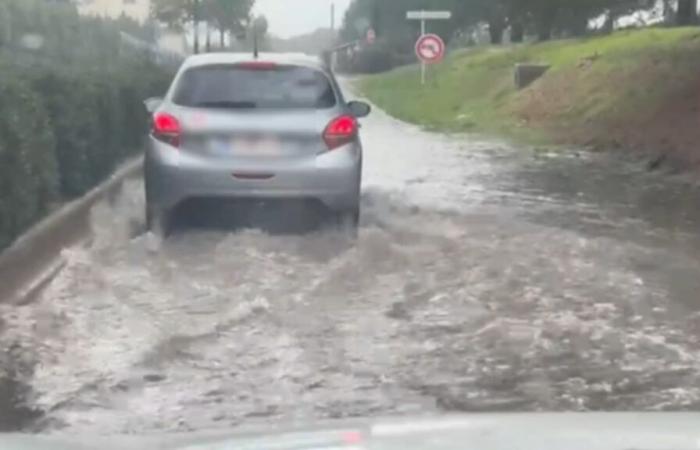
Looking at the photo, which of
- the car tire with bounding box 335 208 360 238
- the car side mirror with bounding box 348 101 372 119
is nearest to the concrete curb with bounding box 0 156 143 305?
the car tire with bounding box 335 208 360 238

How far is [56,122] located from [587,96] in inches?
648

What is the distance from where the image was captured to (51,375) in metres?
8.47

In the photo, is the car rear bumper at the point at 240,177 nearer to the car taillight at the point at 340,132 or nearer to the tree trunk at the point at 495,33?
the car taillight at the point at 340,132

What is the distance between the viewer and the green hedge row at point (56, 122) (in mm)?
12148

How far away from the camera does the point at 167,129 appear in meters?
13.3

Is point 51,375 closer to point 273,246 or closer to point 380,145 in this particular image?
point 273,246

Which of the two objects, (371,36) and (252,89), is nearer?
(252,89)

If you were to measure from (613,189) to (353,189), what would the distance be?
601cm

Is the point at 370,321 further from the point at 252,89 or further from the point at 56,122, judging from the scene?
the point at 56,122

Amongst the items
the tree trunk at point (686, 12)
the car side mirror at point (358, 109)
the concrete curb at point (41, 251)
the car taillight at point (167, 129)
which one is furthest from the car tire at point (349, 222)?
the tree trunk at point (686, 12)

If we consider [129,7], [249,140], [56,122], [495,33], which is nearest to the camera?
[249,140]

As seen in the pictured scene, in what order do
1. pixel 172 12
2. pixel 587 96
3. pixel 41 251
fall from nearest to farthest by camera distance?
1. pixel 41 251
2. pixel 587 96
3. pixel 172 12

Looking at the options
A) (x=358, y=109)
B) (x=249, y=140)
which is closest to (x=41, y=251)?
(x=249, y=140)

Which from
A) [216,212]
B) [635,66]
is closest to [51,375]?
[216,212]
